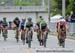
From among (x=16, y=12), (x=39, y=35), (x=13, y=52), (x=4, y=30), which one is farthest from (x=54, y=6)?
(x=13, y=52)

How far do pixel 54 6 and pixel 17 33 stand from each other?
→ 3761 cm

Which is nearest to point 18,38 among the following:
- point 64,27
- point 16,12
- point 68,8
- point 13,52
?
point 64,27

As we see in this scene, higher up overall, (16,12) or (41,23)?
(41,23)

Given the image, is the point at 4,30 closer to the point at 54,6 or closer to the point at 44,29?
the point at 44,29

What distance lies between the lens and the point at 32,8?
86.1m

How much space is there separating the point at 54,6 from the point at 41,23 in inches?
1663

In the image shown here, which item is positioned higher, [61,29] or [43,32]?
[61,29]

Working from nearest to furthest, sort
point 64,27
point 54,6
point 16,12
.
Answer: point 64,27, point 54,6, point 16,12

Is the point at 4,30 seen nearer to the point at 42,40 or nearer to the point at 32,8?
the point at 42,40

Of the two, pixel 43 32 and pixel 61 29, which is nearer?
pixel 61 29

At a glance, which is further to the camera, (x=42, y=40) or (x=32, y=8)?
(x=32, y=8)

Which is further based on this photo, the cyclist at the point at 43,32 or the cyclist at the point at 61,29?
the cyclist at the point at 43,32

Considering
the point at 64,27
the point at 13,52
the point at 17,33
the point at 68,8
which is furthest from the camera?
the point at 68,8

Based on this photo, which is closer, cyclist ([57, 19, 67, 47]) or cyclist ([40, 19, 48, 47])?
cyclist ([57, 19, 67, 47])
